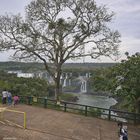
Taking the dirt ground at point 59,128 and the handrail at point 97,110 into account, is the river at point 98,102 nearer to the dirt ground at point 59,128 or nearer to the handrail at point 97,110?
the handrail at point 97,110

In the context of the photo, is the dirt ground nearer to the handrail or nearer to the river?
the handrail

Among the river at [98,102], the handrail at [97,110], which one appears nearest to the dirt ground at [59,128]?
the handrail at [97,110]

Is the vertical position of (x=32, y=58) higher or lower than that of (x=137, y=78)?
higher

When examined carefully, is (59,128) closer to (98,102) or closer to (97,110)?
(97,110)

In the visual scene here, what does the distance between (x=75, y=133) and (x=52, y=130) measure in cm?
125

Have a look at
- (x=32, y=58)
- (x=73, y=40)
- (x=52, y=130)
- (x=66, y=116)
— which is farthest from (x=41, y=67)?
(x=52, y=130)

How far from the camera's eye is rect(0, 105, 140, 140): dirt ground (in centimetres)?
1307

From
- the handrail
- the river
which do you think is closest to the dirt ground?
the handrail

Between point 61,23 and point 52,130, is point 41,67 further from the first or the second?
point 52,130

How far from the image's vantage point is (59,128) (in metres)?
14.7

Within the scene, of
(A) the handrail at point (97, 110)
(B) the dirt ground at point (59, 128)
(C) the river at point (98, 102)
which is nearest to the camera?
(B) the dirt ground at point (59, 128)

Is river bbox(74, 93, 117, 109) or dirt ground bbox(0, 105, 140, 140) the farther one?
river bbox(74, 93, 117, 109)

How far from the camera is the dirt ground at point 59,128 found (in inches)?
515

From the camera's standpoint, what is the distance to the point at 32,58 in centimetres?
2484
